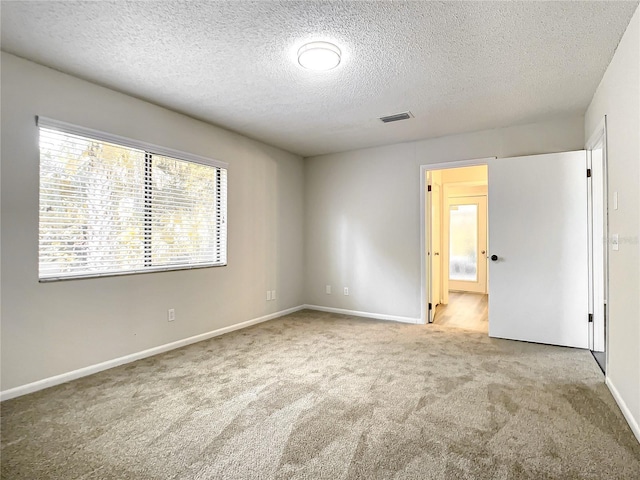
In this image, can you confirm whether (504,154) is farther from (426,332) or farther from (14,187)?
(14,187)

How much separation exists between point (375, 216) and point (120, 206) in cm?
319

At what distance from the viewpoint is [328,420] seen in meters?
2.15

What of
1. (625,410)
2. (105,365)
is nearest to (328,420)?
(625,410)

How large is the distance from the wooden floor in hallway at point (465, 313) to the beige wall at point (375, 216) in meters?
0.57

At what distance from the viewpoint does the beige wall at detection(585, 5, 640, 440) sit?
2.02 metres

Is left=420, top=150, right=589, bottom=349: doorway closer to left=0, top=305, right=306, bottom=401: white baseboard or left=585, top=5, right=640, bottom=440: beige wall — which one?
left=585, top=5, right=640, bottom=440: beige wall

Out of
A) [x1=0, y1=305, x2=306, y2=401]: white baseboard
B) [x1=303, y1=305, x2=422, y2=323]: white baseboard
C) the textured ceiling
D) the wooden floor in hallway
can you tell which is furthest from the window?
the wooden floor in hallway

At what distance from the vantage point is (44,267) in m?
2.66

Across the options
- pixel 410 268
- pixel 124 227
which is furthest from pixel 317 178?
pixel 124 227

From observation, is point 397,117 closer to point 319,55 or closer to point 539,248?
Answer: point 319,55

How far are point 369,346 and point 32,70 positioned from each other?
3738 mm

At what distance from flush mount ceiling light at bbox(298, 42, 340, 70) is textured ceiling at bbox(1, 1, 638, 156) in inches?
2.5

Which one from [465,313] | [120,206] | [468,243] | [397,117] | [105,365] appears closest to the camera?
[105,365]

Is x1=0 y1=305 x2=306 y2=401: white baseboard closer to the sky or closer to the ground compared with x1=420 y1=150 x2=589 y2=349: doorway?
closer to the ground
